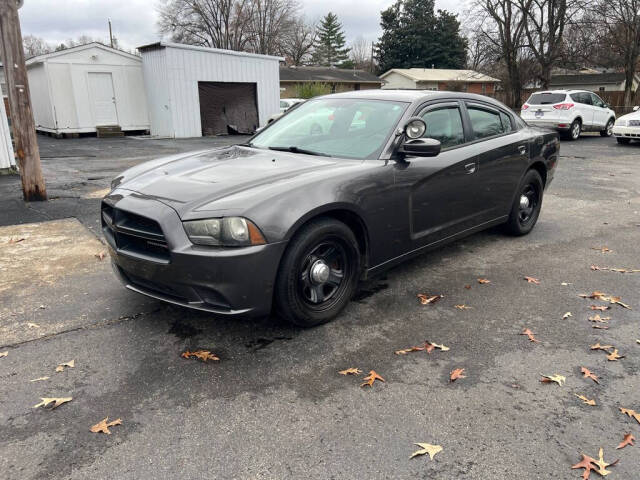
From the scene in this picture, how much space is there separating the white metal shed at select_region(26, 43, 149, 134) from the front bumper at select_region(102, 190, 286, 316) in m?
19.3

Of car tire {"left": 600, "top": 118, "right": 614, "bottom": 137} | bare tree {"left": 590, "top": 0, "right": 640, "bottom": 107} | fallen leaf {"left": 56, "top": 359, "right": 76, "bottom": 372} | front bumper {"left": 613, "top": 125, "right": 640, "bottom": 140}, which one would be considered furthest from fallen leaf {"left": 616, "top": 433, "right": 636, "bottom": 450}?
bare tree {"left": 590, "top": 0, "right": 640, "bottom": 107}

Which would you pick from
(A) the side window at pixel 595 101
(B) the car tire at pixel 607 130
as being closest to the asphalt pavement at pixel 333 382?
(A) the side window at pixel 595 101

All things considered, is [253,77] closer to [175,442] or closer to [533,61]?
[533,61]

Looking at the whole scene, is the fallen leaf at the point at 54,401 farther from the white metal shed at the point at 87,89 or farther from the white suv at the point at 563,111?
the white metal shed at the point at 87,89

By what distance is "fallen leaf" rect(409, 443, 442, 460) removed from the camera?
234 cm

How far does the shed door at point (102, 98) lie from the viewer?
2011cm

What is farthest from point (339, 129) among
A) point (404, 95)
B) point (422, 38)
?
point (422, 38)

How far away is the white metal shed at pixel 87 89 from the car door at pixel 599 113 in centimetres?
1833

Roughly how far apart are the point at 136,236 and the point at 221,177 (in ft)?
2.27

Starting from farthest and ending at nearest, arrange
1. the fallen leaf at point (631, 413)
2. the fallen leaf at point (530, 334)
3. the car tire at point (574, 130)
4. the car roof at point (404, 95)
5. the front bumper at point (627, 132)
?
the car tire at point (574, 130)
the front bumper at point (627, 132)
the car roof at point (404, 95)
the fallen leaf at point (530, 334)
the fallen leaf at point (631, 413)

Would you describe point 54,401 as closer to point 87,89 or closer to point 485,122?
point 485,122

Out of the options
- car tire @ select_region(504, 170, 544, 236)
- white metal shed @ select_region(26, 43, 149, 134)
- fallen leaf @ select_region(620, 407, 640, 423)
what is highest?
white metal shed @ select_region(26, 43, 149, 134)

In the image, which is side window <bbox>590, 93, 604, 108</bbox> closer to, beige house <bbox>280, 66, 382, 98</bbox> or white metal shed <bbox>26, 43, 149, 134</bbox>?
white metal shed <bbox>26, 43, 149, 134</bbox>

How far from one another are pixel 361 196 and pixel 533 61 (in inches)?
1322
